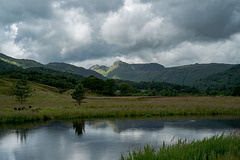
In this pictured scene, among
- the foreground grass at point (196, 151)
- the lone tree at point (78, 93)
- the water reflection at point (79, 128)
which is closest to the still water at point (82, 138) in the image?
the water reflection at point (79, 128)

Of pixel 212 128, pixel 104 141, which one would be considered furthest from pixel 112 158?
pixel 212 128

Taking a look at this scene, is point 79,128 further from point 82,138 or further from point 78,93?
point 78,93

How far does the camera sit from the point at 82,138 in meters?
28.3

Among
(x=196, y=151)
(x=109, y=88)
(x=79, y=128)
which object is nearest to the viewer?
(x=196, y=151)

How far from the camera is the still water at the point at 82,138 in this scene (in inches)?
837

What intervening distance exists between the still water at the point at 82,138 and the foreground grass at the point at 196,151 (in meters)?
1.85

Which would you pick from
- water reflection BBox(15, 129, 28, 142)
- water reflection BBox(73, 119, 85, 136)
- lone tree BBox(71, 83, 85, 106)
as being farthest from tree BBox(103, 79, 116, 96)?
water reflection BBox(15, 129, 28, 142)

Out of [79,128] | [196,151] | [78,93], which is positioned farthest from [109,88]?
[196,151]

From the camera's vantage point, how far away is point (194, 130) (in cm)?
3219

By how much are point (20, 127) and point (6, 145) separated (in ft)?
32.9

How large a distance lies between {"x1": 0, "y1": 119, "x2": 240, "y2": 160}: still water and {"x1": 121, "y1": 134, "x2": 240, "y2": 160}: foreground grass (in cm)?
185

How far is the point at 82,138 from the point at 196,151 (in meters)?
17.7

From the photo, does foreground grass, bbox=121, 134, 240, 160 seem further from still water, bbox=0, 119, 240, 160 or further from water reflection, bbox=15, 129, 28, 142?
water reflection, bbox=15, 129, 28, 142

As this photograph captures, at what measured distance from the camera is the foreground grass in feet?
41.9
